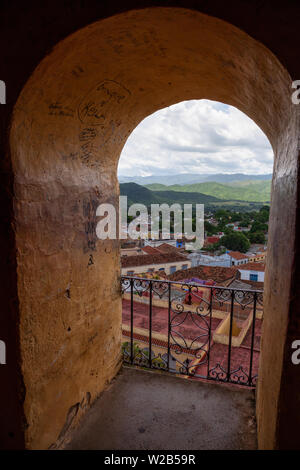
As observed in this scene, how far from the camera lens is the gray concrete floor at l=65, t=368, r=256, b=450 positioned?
2375 millimetres

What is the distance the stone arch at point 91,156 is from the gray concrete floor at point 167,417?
0.28 m

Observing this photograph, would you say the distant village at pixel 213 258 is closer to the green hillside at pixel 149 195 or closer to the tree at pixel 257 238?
the tree at pixel 257 238

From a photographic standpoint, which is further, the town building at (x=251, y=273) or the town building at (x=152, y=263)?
the town building at (x=251, y=273)

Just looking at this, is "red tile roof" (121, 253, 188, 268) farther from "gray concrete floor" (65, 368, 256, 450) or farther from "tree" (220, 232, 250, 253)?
"gray concrete floor" (65, 368, 256, 450)

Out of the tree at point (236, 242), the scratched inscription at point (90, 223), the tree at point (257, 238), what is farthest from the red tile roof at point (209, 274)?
the tree at point (257, 238)

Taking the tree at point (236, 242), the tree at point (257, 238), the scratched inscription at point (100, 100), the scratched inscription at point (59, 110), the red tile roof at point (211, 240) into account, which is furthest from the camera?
the red tile roof at point (211, 240)

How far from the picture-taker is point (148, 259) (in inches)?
723

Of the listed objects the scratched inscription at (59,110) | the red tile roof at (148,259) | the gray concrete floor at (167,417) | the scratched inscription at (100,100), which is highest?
the scratched inscription at (100,100)

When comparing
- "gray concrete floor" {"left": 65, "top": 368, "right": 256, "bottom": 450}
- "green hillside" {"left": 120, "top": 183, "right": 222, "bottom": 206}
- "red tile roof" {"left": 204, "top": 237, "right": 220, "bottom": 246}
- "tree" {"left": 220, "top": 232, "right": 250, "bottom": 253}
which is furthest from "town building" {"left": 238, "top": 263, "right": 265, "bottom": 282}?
"green hillside" {"left": 120, "top": 183, "right": 222, "bottom": 206}

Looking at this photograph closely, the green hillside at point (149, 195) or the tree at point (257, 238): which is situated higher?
the green hillside at point (149, 195)

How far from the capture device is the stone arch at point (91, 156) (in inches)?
63.6

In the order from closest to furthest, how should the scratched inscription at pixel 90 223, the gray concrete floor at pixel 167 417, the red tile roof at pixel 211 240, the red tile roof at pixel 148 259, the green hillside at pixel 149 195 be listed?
the gray concrete floor at pixel 167 417 < the scratched inscription at pixel 90 223 < the red tile roof at pixel 148 259 < the red tile roof at pixel 211 240 < the green hillside at pixel 149 195

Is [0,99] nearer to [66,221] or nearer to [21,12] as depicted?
[21,12]

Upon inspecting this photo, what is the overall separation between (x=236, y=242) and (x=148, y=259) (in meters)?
11.7
